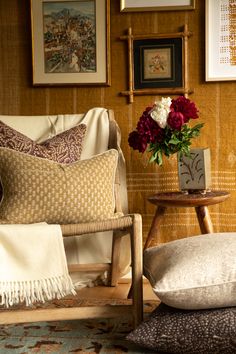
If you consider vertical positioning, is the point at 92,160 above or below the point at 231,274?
above

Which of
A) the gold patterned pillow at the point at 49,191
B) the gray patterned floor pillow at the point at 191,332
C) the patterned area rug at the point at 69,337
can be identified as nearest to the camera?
the gray patterned floor pillow at the point at 191,332

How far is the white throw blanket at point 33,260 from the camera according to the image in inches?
54.4

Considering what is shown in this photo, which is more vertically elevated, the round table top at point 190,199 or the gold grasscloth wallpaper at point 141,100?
the gold grasscloth wallpaper at point 141,100

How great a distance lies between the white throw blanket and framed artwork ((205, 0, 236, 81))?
1219 millimetres

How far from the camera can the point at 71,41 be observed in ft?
7.55

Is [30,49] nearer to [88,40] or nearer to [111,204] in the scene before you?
[88,40]

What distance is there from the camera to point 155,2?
2244 millimetres

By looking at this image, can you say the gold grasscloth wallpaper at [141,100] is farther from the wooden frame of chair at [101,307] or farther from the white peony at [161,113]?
the wooden frame of chair at [101,307]

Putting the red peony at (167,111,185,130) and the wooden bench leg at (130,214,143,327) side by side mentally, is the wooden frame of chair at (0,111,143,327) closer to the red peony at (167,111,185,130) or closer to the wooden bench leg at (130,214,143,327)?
the wooden bench leg at (130,214,143,327)

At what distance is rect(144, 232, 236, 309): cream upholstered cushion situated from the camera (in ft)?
4.12

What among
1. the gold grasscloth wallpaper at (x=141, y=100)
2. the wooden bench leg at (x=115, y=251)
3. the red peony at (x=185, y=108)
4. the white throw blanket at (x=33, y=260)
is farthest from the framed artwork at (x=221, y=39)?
the white throw blanket at (x=33, y=260)

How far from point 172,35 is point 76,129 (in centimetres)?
68

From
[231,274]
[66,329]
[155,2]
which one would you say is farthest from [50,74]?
[231,274]

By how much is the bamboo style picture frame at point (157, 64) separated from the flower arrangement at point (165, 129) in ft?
1.08
